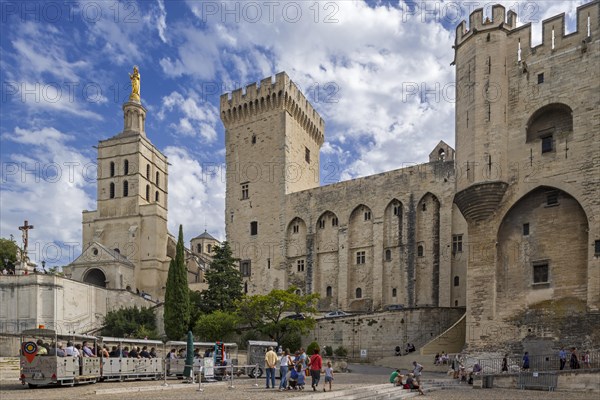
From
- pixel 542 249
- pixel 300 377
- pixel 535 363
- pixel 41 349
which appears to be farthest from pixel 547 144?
pixel 41 349

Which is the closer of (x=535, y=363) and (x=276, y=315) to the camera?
(x=535, y=363)

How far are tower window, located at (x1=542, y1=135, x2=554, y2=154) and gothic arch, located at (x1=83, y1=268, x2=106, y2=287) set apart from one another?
41.0m

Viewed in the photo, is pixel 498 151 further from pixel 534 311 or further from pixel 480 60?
pixel 534 311

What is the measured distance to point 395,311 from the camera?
37.7 m

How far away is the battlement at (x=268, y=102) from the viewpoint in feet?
175

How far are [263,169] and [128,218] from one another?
16.3 metres

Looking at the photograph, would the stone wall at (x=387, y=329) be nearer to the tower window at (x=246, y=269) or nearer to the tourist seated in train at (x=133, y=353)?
the tower window at (x=246, y=269)

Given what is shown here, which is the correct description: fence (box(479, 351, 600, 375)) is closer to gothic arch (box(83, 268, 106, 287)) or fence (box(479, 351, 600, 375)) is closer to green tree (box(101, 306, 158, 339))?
green tree (box(101, 306, 158, 339))

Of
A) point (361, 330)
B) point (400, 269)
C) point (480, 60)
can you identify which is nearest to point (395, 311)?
point (361, 330)

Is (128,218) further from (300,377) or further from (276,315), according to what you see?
(300,377)

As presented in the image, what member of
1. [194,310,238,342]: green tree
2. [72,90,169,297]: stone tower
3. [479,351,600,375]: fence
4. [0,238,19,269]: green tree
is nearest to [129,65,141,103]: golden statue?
[72,90,169,297]: stone tower

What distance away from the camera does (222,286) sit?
43.8m

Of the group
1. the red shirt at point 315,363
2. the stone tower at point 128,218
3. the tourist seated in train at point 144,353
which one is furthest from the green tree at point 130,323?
the red shirt at point 315,363

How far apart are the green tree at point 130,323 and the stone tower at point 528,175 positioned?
24.8 meters
